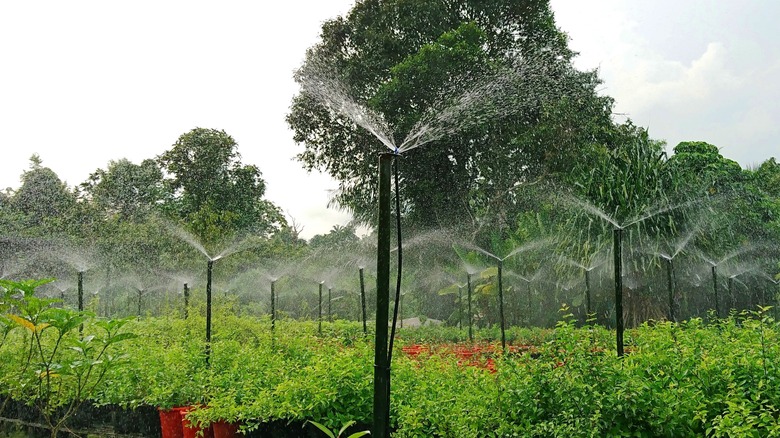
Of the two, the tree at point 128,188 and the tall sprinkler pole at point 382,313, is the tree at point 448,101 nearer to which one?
the tree at point 128,188

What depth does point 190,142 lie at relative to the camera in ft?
77.0

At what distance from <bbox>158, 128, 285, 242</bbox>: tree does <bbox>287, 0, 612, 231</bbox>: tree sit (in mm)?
4411

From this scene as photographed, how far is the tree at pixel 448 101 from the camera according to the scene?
1584 centimetres

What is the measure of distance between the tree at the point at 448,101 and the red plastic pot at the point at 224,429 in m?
12.5

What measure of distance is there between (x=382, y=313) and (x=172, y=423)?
10.5 ft

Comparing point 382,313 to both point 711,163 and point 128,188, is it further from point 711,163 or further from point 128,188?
point 128,188

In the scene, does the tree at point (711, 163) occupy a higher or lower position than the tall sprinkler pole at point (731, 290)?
higher

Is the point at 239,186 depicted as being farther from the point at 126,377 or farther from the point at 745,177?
the point at 126,377

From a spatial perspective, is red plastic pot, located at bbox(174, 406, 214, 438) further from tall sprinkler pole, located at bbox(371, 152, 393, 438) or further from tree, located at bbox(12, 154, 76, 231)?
tree, located at bbox(12, 154, 76, 231)

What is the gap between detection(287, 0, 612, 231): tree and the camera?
52.0ft

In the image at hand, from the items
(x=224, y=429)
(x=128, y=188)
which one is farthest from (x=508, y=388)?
(x=128, y=188)

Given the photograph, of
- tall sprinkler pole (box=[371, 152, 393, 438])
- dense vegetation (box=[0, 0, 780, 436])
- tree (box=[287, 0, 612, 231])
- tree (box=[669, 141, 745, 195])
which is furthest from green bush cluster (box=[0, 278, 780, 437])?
tree (box=[669, 141, 745, 195])

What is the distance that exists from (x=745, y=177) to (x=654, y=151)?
7515 millimetres

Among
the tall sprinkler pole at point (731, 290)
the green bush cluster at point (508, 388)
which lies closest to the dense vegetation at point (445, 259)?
the green bush cluster at point (508, 388)
